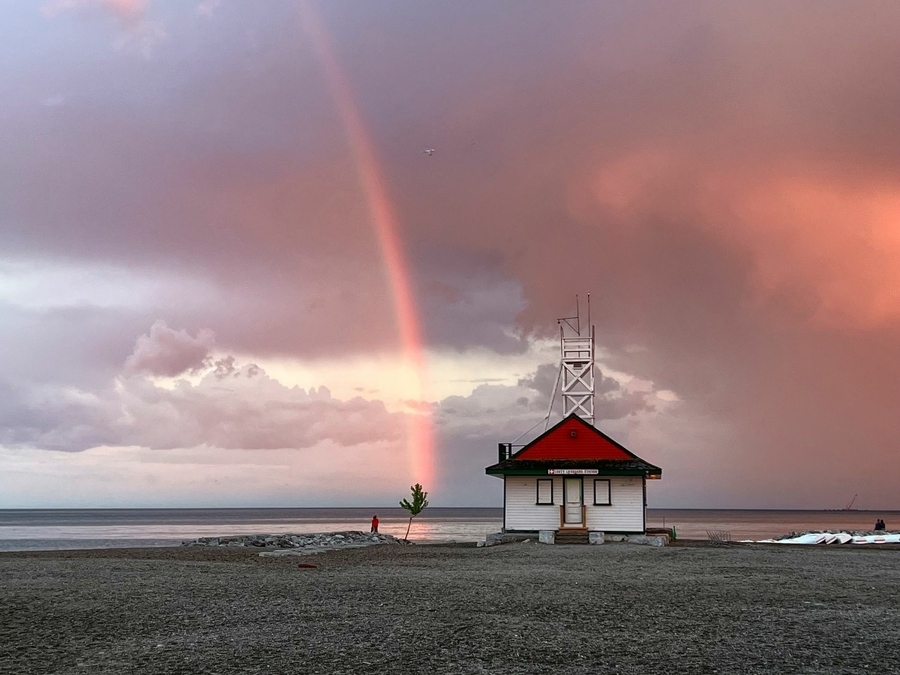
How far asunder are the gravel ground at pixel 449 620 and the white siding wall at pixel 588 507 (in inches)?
671

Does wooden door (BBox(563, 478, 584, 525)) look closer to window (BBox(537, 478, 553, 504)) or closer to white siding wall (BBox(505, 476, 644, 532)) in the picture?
white siding wall (BBox(505, 476, 644, 532))

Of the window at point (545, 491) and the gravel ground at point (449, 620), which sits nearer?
the gravel ground at point (449, 620)

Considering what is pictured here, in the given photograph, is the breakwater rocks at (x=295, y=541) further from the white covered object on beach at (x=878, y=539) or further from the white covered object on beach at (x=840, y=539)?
the white covered object on beach at (x=878, y=539)

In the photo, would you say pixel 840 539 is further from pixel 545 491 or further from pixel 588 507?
pixel 545 491

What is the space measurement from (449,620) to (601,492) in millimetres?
28386

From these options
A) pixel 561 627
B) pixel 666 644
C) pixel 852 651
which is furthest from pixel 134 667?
pixel 852 651

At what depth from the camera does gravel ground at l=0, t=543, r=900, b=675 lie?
1069 centimetres

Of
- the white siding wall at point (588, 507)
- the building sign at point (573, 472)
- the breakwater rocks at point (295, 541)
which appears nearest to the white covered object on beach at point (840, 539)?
the white siding wall at point (588, 507)

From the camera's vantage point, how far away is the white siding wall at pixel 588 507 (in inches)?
1593

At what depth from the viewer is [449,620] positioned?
535 inches

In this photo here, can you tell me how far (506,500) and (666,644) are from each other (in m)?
30.3

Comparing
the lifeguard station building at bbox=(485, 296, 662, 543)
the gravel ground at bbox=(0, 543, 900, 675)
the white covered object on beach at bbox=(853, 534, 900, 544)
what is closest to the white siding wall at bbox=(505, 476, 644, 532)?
the lifeguard station building at bbox=(485, 296, 662, 543)

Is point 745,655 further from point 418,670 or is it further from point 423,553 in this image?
point 423,553

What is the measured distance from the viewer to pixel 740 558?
2839 cm
